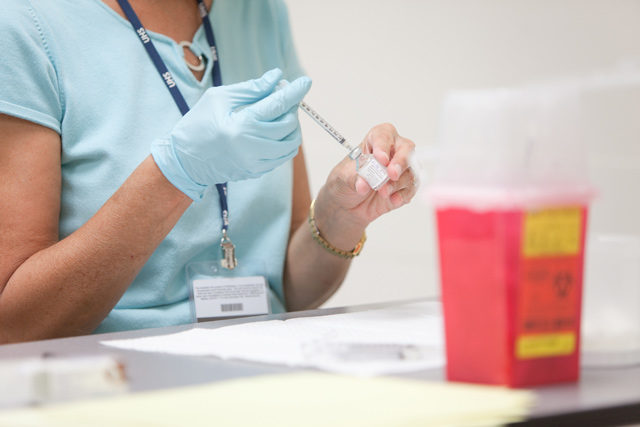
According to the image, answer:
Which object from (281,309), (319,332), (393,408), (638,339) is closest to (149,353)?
(319,332)

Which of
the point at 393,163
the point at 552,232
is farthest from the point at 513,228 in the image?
the point at 393,163

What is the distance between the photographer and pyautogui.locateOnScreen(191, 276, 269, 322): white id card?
3.32 ft

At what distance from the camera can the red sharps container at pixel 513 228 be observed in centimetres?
45

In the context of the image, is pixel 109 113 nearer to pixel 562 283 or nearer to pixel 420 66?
pixel 562 283

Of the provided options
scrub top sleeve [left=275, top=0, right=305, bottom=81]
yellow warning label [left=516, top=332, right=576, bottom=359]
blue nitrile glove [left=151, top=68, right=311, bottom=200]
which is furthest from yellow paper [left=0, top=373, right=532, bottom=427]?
scrub top sleeve [left=275, top=0, right=305, bottom=81]

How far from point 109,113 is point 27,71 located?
0.41ft

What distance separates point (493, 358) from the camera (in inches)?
18.3

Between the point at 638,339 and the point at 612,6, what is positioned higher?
the point at 612,6

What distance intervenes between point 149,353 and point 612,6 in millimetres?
2147

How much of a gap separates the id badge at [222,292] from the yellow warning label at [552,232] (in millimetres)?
626

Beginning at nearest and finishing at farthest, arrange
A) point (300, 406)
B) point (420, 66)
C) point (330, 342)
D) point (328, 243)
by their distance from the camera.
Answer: point (300, 406)
point (330, 342)
point (328, 243)
point (420, 66)

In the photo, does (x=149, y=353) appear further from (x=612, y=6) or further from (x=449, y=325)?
(x=612, y=6)

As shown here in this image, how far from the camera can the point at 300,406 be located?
0.44 metres

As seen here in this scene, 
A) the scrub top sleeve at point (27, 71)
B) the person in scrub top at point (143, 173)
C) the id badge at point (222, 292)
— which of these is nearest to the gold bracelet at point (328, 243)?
the person in scrub top at point (143, 173)
